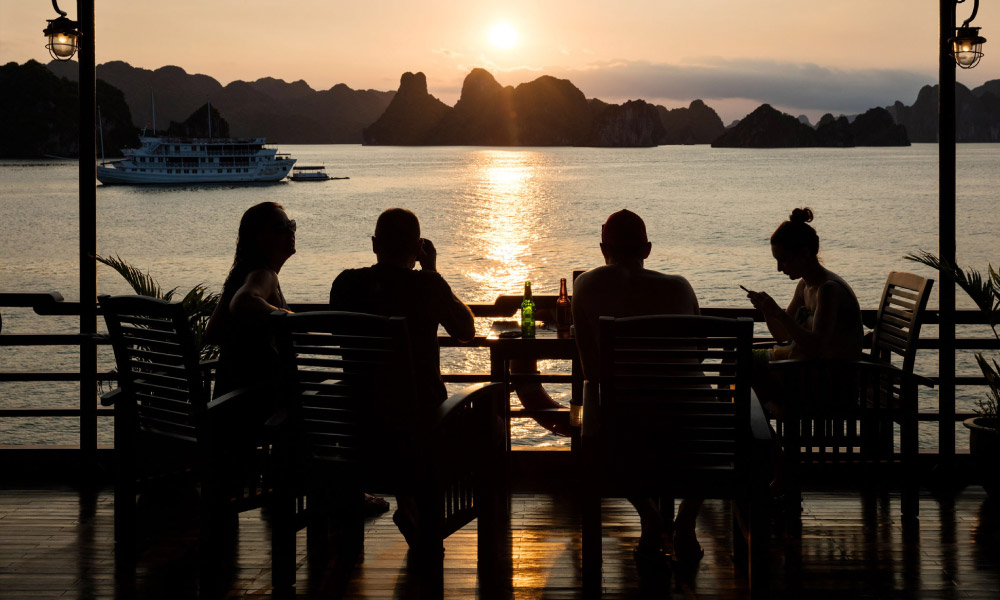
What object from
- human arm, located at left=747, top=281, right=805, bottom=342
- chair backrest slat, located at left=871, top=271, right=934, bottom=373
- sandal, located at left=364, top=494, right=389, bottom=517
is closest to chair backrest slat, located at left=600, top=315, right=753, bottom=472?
human arm, located at left=747, top=281, right=805, bottom=342

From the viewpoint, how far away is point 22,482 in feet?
14.1

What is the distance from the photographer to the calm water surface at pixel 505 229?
35156 millimetres

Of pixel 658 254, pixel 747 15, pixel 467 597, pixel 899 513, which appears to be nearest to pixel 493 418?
pixel 467 597

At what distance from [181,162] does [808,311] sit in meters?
84.8

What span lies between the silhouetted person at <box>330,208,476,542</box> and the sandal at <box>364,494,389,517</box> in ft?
3.13

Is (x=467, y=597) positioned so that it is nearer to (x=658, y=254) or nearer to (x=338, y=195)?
(x=658, y=254)

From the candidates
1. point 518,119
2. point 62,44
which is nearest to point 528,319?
point 62,44

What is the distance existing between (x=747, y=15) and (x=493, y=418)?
103 metres

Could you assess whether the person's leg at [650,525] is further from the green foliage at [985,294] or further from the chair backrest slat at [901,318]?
the green foliage at [985,294]

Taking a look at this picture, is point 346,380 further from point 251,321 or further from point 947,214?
point 947,214

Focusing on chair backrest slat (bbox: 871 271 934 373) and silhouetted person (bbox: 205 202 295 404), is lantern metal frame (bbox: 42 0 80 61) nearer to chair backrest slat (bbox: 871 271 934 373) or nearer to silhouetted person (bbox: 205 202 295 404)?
silhouetted person (bbox: 205 202 295 404)

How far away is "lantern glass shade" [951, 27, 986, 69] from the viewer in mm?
4145

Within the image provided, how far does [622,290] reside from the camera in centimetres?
304

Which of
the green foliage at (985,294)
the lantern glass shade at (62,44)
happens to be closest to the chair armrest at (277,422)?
the lantern glass shade at (62,44)
